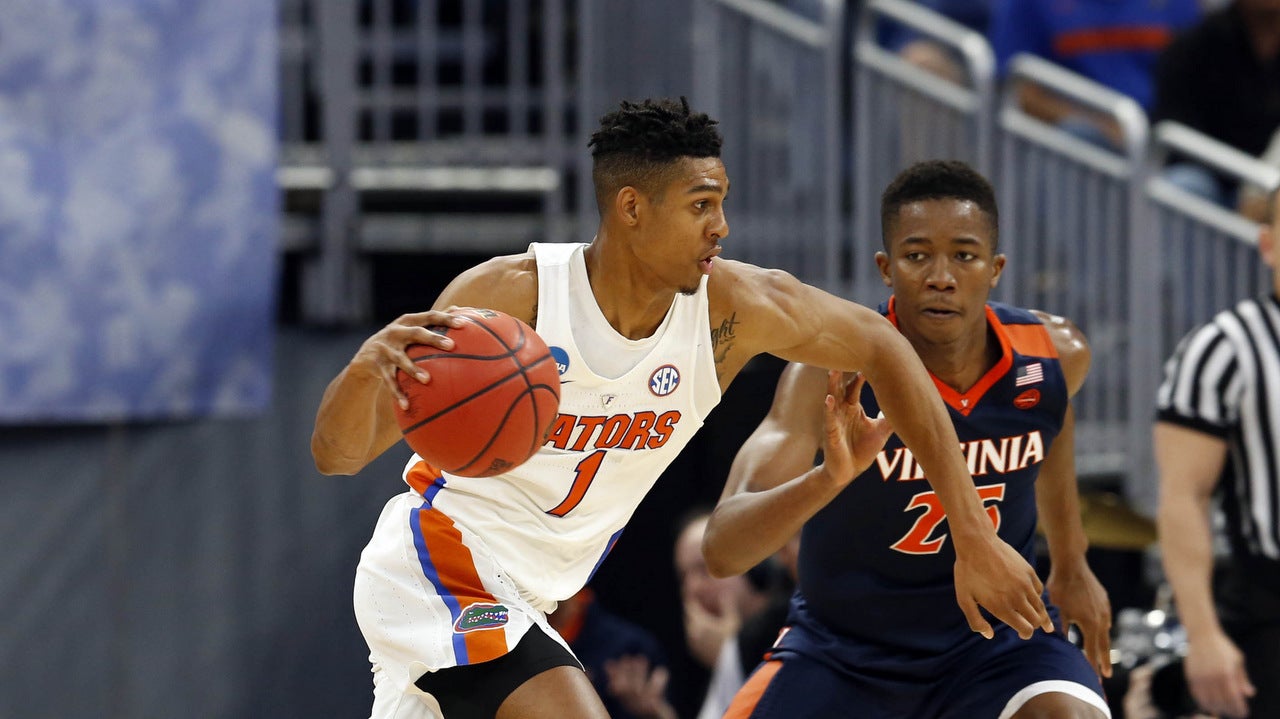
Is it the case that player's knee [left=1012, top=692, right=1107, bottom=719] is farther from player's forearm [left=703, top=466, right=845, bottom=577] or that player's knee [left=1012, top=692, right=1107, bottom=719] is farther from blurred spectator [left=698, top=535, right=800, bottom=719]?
blurred spectator [left=698, top=535, right=800, bottom=719]

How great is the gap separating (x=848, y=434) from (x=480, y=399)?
3.17 feet

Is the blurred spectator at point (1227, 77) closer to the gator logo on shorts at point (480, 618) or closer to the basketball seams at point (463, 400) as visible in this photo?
the gator logo on shorts at point (480, 618)

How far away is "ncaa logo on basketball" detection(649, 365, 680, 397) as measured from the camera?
3789 millimetres

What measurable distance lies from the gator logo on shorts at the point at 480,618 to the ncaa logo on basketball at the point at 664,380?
62cm

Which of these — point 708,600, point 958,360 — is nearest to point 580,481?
point 958,360

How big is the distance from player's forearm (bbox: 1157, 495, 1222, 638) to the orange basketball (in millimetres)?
2630

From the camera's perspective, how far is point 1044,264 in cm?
687

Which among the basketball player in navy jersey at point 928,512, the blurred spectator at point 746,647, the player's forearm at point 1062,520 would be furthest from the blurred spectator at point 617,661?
the player's forearm at point 1062,520

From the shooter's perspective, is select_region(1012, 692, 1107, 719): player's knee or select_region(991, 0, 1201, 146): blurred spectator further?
select_region(991, 0, 1201, 146): blurred spectator

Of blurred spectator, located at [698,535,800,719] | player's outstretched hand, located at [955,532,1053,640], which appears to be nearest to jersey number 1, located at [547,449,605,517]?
player's outstretched hand, located at [955,532,1053,640]

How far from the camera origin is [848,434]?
12.3 ft

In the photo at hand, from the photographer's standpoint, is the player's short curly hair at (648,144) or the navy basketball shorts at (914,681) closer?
the player's short curly hair at (648,144)

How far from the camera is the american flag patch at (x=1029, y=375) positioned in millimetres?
4391

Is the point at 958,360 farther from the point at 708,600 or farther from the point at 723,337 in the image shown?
the point at 708,600
